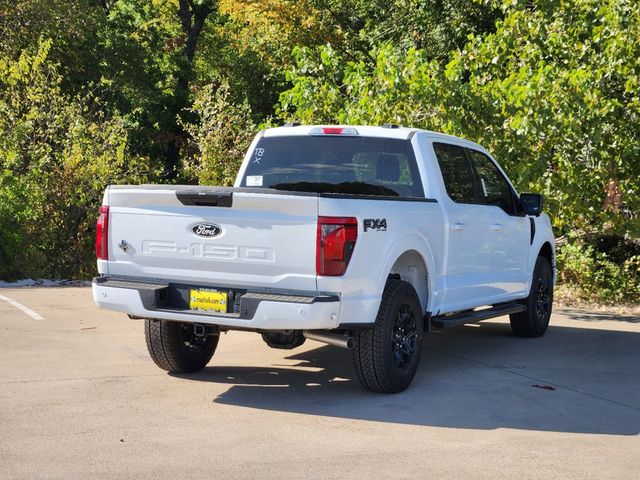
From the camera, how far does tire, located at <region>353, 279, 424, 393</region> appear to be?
7621 millimetres

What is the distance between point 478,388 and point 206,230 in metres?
2.62

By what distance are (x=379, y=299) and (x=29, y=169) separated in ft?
44.9

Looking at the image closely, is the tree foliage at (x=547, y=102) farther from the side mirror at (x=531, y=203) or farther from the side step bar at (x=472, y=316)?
the side step bar at (x=472, y=316)

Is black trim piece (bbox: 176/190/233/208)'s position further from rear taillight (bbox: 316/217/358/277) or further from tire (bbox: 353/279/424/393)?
tire (bbox: 353/279/424/393)

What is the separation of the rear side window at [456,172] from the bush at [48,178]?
35.3ft

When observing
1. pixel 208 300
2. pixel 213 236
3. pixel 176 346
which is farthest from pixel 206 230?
pixel 176 346

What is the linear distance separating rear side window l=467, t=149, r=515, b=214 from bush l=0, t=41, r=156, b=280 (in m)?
10.5

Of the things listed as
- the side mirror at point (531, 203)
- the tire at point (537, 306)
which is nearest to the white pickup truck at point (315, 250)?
the side mirror at point (531, 203)

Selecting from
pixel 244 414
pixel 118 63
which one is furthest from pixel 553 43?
pixel 118 63

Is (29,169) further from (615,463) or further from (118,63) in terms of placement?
(615,463)

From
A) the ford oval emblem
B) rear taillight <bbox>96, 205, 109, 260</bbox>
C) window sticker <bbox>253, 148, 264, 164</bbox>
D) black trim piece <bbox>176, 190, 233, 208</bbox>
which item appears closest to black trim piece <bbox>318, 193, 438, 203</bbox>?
black trim piece <bbox>176, 190, 233, 208</bbox>

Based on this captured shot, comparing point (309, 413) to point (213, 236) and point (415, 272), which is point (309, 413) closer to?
point (213, 236)

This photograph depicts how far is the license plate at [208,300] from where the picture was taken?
24.2ft

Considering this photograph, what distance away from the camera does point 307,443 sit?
6445 mm
